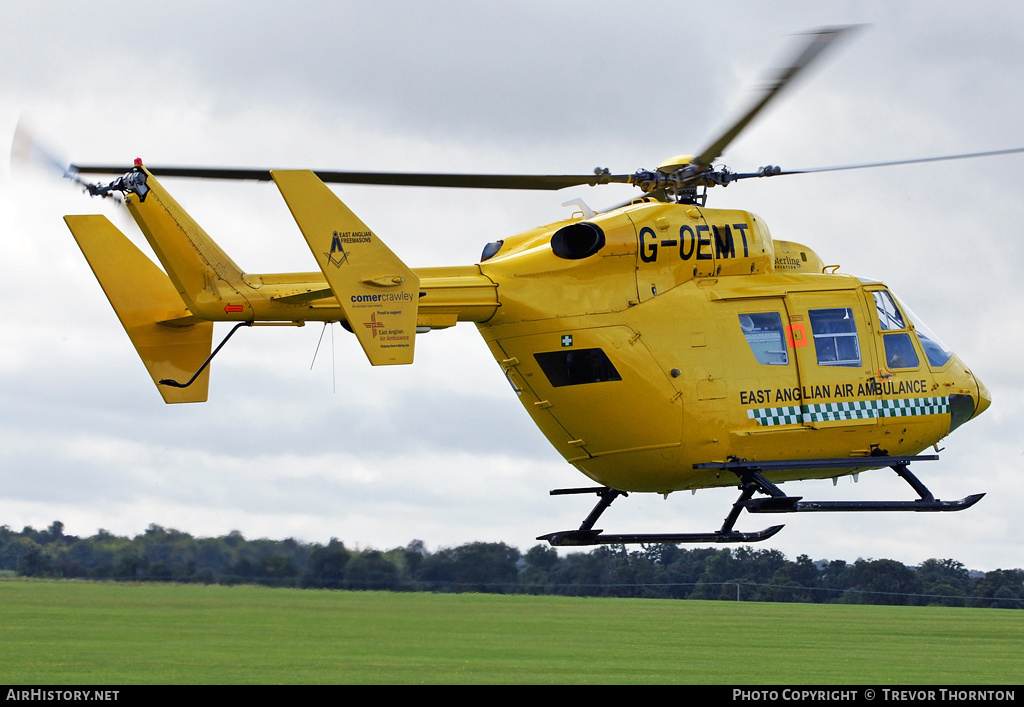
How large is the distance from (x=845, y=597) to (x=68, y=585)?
922 inches

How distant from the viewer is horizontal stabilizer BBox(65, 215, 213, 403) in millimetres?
10648

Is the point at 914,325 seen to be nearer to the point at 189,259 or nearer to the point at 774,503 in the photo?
the point at 774,503

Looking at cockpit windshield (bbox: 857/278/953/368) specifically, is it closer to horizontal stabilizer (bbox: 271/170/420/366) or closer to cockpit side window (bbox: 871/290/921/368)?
cockpit side window (bbox: 871/290/921/368)

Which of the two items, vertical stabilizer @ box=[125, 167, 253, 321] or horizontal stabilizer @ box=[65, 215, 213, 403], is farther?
horizontal stabilizer @ box=[65, 215, 213, 403]

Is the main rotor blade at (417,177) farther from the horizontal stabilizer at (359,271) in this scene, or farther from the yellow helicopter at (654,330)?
the horizontal stabilizer at (359,271)

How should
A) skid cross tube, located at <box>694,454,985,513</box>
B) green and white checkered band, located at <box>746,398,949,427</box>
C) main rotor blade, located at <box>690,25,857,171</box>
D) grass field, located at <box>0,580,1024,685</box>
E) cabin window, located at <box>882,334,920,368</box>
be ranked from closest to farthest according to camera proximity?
1. main rotor blade, located at <box>690,25,857,171</box>
2. skid cross tube, located at <box>694,454,985,513</box>
3. green and white checkered band, located at <box>746,398,949,427</box>
4. cabin window, located at <box>882,334,920,368</box>
5. grass field, located at <box>0,580,1024,685</box>

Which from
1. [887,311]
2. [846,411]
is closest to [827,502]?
[846,411]

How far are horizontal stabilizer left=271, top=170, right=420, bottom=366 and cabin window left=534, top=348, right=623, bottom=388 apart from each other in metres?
1.99

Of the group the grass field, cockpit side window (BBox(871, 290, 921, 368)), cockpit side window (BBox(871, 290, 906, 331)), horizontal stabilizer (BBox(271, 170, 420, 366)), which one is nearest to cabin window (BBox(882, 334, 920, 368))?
cockpit side window (BBox(871, 290, 921, 368))

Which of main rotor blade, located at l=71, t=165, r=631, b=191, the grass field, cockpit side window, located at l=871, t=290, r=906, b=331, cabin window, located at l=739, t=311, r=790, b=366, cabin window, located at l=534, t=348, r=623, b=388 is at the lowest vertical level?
the grass field

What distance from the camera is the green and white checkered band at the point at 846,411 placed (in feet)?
37.5

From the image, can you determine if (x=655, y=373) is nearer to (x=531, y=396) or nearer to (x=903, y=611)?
(x=531, y=396)

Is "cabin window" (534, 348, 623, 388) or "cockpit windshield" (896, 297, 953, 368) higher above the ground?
"cockpit windshield" (896, 297, 953, 368)
